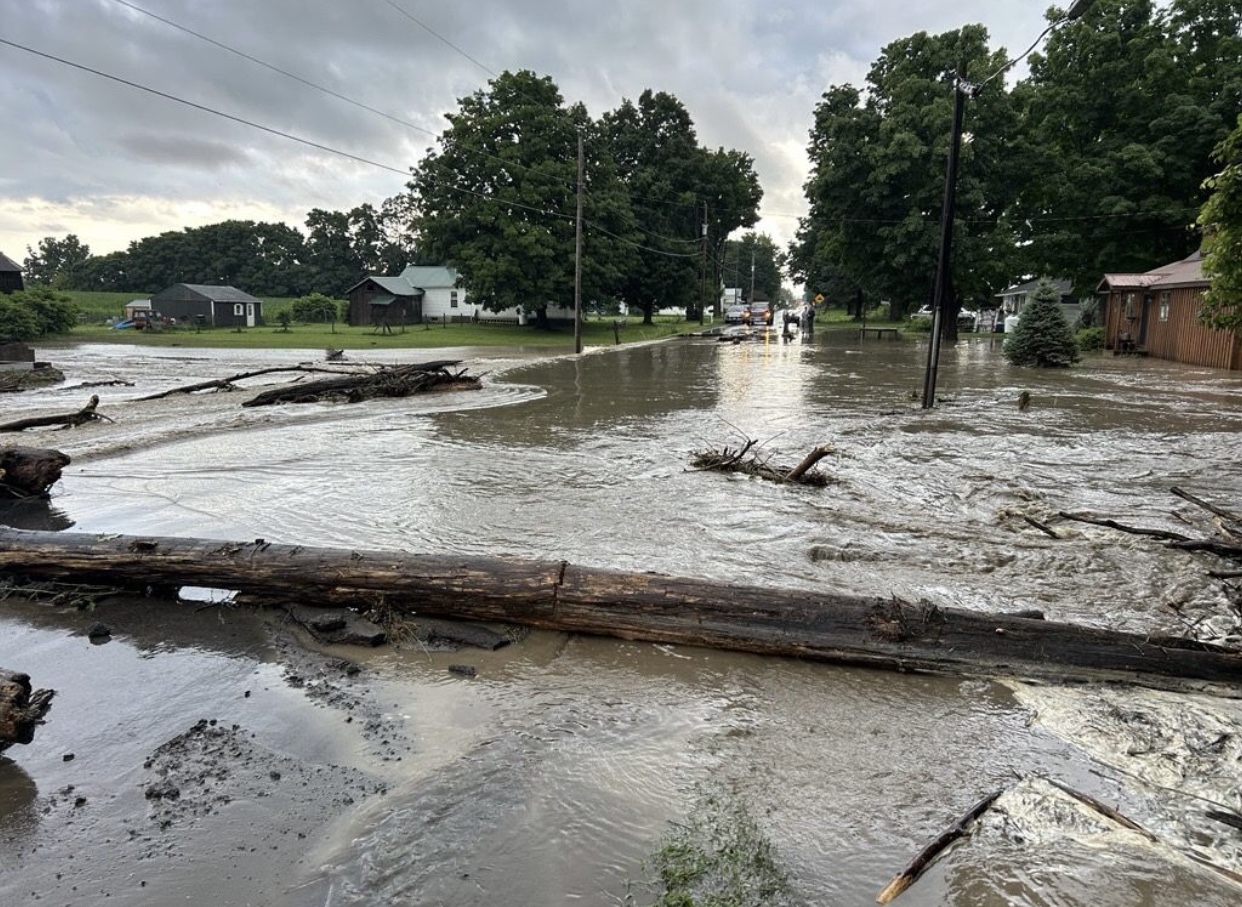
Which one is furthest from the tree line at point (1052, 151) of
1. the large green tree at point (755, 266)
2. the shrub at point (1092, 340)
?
the large green tree at point (755, 266)

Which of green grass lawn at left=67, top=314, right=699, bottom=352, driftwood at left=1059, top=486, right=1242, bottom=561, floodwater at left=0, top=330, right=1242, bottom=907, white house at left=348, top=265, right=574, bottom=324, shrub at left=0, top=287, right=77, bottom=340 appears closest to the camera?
floodwater at left=0, top=330, right=1242, bottom=907

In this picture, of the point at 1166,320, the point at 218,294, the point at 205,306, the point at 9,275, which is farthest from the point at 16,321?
the point at 1166,320

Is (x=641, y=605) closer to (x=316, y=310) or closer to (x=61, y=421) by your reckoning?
(x=61, y=421)

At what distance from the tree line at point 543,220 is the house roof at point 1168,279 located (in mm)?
24556

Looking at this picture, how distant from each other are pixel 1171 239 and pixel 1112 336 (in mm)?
9507

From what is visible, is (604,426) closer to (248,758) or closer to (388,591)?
(388,591)

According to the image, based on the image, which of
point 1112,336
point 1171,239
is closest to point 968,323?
point 1171,239

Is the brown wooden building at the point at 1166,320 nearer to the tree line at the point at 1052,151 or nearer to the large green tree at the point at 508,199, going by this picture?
the tree line at the point at 1052,151

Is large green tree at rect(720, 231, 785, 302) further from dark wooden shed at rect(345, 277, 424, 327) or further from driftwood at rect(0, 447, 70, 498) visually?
driftwood at rect(0, 447, 70, 498)

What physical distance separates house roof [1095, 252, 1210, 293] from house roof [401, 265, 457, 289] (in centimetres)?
5138

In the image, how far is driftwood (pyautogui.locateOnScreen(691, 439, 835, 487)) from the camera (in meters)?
9.41

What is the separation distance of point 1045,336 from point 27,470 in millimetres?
29300

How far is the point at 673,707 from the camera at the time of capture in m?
4.18

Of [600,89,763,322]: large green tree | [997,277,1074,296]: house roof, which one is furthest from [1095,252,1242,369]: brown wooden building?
[600,89,763,322]: large green tree
